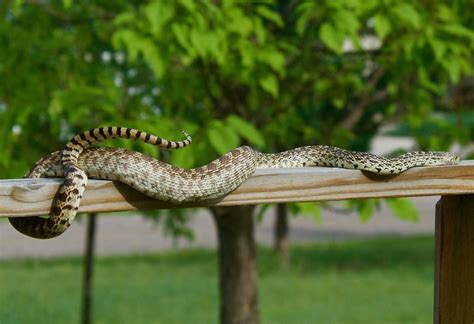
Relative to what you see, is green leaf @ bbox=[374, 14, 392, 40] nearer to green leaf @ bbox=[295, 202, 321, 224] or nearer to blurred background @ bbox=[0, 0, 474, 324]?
blurred background @ bbox=[0, 0, 474, 324]

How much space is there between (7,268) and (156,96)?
10152mm

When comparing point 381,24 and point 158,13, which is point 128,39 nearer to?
point 158,13

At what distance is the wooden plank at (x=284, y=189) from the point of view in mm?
2844

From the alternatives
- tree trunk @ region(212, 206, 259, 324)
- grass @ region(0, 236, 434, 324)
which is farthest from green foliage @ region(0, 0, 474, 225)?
grass @ region(0, 236, 434, 324)

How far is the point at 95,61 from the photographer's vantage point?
7.65 meters

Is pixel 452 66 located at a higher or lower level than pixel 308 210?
higher

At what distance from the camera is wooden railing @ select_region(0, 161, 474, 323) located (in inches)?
113

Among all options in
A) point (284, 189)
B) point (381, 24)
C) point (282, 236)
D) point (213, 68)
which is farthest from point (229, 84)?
point (282, 236)

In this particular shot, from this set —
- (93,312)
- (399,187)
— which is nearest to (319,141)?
(399,187)

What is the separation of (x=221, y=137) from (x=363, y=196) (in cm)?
215

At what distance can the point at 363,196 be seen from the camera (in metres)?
3.31

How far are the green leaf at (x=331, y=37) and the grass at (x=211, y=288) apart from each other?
5402mm

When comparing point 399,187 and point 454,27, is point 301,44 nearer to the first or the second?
point 454,27

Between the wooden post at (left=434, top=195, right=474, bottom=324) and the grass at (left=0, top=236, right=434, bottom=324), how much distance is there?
6.85m
